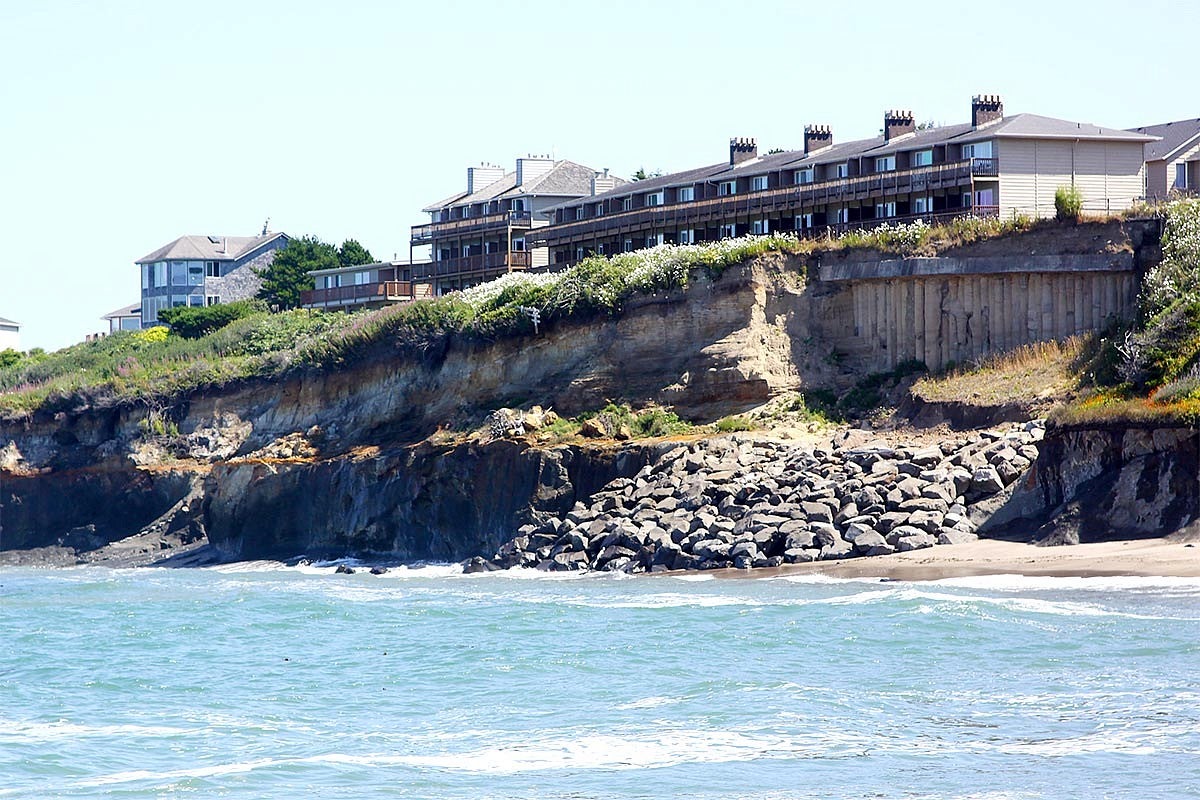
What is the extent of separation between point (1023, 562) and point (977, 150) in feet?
67.0

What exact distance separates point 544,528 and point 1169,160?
27723 millimetres

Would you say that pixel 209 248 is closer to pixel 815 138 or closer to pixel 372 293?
pixel 372 293

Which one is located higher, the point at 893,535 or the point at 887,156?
the point at 887,156

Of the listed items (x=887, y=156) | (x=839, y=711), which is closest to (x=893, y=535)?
(x=839, y=711)

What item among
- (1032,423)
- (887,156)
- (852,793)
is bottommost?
(852,793)

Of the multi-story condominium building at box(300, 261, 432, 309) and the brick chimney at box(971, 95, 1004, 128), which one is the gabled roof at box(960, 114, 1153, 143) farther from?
the multi-story condominium building at box(300, 261, 432, 309)

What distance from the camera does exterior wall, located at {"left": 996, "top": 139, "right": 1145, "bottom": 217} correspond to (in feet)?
148

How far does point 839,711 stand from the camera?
18797mm

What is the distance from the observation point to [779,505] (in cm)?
3359

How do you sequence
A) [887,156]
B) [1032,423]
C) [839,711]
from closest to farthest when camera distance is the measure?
1. [839,711]
2. [1032,423]
3. [887,156]

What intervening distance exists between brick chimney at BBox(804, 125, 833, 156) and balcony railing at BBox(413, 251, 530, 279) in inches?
544

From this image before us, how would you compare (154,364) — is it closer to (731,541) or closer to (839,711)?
(731,541)

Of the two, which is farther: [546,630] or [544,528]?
[544,528]

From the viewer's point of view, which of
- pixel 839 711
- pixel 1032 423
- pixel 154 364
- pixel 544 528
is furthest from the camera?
pixel 154 364
